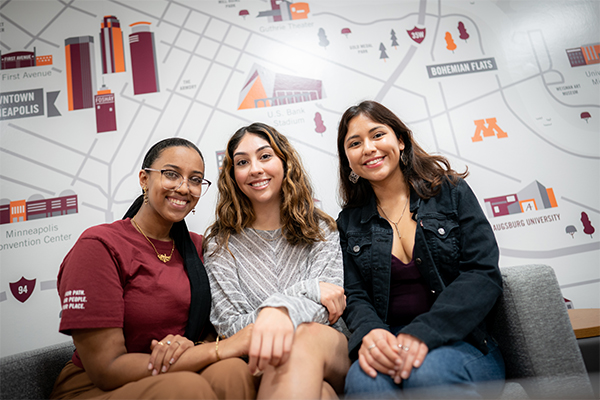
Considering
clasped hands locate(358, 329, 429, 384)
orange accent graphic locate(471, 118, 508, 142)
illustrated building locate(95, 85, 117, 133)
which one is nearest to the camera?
clasped hands locate(358, 329, 429, 384)

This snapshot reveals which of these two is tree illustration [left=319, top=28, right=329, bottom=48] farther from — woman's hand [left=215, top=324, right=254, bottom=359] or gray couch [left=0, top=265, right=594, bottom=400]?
woman's hand [left=215, top=324, right=254, bottom=359]

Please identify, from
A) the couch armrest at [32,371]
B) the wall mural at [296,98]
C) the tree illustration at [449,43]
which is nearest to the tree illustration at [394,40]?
the wall mural at [296,98]

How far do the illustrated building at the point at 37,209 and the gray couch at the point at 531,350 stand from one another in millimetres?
1149

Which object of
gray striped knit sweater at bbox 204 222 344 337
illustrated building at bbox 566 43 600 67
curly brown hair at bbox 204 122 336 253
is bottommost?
gray striped knit sweater at bbox 204 222 344 337

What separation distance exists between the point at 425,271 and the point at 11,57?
3118 mm

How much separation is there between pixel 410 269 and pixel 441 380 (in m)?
0.47

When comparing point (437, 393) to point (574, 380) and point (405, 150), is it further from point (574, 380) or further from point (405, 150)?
point (405, 150)

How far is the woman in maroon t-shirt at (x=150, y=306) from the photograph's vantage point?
106 centimetres

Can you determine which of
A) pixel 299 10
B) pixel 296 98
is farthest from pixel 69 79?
pixel 299 10

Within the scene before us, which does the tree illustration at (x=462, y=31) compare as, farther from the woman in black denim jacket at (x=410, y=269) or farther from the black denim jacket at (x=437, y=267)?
the black denim jacket at (x=437, y=267)

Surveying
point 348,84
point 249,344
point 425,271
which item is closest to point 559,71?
point 348,84

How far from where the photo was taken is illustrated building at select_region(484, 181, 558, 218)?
2367 millimetres

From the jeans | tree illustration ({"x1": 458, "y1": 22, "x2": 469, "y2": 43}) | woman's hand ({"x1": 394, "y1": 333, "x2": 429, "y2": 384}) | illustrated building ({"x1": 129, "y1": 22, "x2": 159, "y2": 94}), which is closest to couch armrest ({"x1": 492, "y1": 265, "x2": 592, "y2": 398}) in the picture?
the jeans

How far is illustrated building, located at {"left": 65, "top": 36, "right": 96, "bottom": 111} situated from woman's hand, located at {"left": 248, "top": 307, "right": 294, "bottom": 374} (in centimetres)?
216
